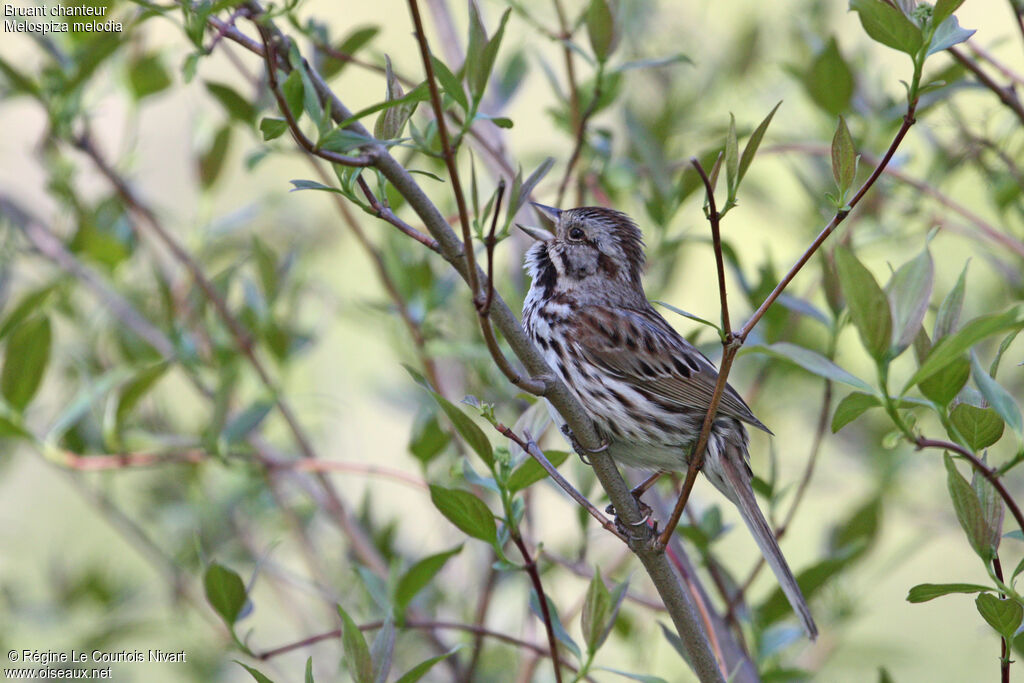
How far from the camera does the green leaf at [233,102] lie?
2602 mm

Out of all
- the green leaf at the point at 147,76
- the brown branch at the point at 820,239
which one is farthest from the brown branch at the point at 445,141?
the green leaf at the point at 147,76

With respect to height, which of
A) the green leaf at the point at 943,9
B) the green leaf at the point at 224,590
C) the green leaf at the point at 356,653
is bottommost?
the green leaf at the point at 356,653

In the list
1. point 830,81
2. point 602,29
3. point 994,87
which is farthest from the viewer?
point 830,81

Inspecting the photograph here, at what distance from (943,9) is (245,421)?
1.78 meters

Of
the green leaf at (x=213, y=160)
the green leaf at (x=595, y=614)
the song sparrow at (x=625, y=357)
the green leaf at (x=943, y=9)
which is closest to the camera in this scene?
the green leaf at (x=943, y=9)

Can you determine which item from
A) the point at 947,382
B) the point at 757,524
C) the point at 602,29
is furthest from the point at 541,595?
the point at 602,29

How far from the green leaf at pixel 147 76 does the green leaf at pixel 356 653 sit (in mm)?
1826

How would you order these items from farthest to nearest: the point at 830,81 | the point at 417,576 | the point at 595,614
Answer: the point at 830,81 → the point at 417,576 → the point at 595,614

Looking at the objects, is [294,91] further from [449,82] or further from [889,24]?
[889,24]

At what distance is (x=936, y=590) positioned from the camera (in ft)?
4.86

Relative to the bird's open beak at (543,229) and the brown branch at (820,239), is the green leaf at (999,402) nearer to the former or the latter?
the brown branch at (820,239)

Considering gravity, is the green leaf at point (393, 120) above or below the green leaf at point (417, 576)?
above

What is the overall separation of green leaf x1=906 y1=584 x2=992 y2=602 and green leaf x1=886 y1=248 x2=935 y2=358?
42 centimetres

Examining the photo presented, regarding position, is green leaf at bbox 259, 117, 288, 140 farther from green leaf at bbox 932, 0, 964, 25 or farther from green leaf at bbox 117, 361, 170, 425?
green leaf at bbox 117, 361, 170, 425
